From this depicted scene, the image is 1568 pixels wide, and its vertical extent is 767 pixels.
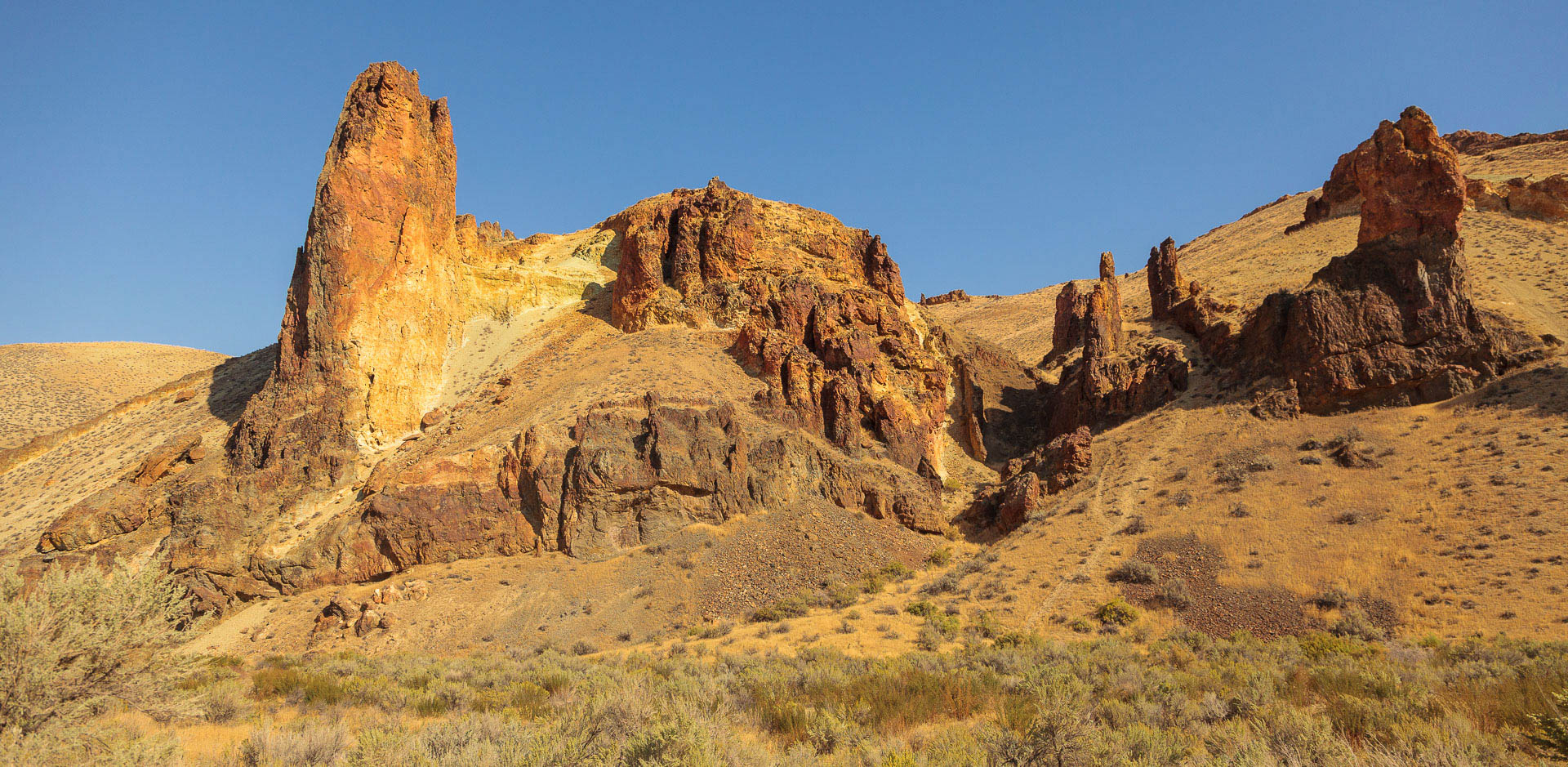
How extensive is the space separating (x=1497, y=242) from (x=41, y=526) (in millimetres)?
66615

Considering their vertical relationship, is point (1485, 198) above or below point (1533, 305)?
above

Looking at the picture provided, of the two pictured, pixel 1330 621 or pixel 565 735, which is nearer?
pixel 565 735

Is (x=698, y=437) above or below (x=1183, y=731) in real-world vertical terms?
above

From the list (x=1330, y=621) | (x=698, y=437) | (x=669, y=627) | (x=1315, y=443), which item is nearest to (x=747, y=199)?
(x=698, y=437)

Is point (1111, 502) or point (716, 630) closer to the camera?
point (716, 630)

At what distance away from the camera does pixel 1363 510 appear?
20688 millimetres

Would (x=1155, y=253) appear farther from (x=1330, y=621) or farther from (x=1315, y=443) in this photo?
(x=1330, y=621)

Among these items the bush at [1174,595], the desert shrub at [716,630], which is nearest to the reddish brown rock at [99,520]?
the desert shrub at [716,630]

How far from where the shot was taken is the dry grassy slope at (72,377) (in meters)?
47.7

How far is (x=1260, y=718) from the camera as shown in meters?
8.38

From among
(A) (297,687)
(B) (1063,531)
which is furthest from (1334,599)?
(A) (297,687)

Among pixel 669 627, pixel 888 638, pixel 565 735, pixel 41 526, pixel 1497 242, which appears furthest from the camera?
pixel 1497 242

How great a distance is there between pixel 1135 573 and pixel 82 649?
22.7 m

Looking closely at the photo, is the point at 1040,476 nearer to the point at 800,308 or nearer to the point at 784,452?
the point at 784,452
